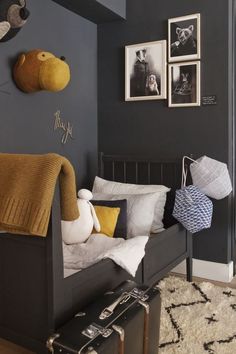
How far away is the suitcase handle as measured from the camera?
Result: 1.38m

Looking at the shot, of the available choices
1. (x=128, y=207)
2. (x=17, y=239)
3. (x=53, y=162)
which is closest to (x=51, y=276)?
(x=17, y=239)

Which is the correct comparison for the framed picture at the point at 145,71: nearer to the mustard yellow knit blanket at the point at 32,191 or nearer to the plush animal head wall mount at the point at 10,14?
the plush animal head wall mount at the point at 10,14

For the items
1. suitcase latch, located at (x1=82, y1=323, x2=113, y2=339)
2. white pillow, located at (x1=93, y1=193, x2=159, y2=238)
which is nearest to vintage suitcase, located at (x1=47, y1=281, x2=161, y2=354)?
suitcase latch, located at (x1=82, y1=323, x2=113, y2=339)

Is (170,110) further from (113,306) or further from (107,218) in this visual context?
(113,306)

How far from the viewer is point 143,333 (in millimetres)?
1479

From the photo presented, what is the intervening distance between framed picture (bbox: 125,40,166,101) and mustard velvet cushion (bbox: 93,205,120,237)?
3.51 feet

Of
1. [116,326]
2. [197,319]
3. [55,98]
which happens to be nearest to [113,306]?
[116,326]

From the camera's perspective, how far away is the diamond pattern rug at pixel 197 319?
1784 mm

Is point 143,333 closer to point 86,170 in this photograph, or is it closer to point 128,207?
point 128,207

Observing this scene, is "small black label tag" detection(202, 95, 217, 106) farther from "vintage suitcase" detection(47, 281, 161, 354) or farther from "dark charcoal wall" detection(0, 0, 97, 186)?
"vintage suitcase" detection(47, 281, 161, 354)

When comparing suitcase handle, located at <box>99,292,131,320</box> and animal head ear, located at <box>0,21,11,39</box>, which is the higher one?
animal head ear, located at <box>0,21,11,39</box>

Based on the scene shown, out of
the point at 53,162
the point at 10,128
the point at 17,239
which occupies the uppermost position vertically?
the point at 10,128

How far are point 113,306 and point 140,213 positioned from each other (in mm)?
1100

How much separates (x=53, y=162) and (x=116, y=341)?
71 centimetres
